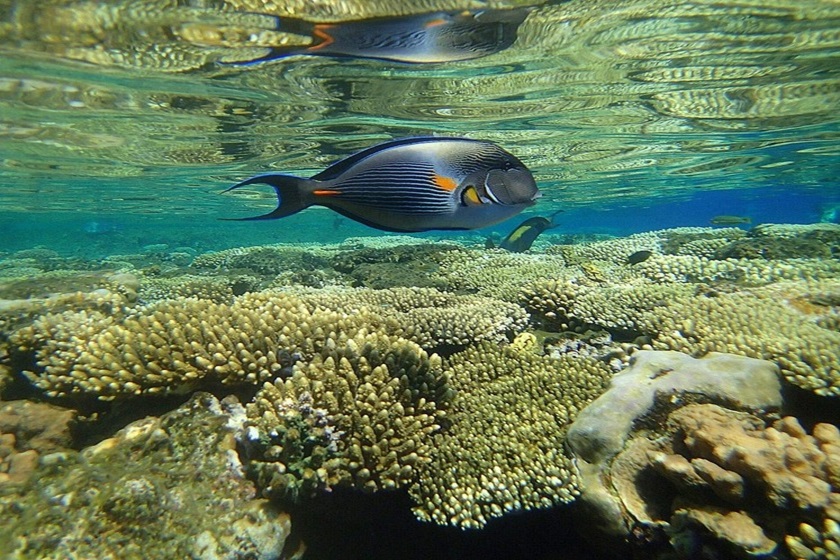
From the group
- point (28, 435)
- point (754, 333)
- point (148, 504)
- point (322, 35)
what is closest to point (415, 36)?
point (322, 35)

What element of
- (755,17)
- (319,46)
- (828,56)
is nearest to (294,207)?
(319,46)

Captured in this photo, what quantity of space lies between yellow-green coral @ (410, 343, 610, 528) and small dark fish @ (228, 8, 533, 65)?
22.9ft

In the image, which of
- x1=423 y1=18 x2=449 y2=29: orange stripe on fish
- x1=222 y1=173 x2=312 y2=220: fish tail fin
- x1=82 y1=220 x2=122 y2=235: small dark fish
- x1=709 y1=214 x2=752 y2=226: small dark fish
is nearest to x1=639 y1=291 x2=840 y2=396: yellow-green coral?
x1=222 y1=173 x2=312 y2=220: fish tail fin

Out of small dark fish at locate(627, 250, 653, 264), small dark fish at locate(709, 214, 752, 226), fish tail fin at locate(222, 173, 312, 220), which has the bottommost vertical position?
small dark fish at locate(627, 250, 653, 264)

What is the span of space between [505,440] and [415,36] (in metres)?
8.40

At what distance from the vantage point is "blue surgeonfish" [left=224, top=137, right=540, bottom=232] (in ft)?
8.18

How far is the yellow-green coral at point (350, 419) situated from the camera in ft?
10.7

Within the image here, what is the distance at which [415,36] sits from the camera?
882cm

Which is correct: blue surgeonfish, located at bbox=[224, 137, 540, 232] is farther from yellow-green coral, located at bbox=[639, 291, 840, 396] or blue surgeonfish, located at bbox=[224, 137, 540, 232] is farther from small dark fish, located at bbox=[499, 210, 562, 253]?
small dark fish, located at bbox=[499, 210, 562, 253]

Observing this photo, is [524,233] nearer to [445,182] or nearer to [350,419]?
[350,419]

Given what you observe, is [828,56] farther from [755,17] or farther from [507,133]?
[507,133]

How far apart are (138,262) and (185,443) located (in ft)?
59.9

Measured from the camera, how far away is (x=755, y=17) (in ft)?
28.9

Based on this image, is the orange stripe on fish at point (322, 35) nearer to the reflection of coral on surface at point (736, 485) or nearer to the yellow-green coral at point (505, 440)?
the yellow-green coral at point (505, 440)
